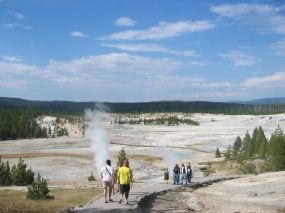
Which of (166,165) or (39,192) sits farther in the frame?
(166,165)

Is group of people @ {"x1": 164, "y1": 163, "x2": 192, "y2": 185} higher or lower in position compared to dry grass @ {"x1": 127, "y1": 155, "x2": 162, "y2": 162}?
higher

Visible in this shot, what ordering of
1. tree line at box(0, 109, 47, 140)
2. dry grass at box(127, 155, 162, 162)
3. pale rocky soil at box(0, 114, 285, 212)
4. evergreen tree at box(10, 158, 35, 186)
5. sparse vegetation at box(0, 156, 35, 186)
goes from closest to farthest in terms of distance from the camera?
1. pale rocky soil at box(0, 114, 285, 212)
2. sparse vegetation at box(0, 156, 35, 186)
3. evergreen tree at box(10, 158, 35, 186)
4. dry grass at box(127, 155, 162, 162)
5. tree line at box(0, 109, 47, 140)

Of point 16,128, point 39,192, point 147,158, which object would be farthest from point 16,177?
point 16,128

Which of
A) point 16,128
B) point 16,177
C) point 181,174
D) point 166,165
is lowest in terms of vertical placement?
point 166,165

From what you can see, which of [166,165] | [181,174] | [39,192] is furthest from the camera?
[166,165]

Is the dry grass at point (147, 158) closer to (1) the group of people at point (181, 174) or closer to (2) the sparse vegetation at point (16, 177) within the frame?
(2) the sparse vegetation at point (16, 177)

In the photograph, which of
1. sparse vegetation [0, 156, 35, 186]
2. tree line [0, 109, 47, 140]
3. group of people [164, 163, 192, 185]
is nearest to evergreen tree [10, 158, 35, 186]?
sparse vegetation [0, 156, 35, 186]

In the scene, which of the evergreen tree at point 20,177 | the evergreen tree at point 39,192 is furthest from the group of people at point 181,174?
the evergreen tree at point 20,177

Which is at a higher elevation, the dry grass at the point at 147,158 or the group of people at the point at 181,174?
the group of people at the point at 181,174

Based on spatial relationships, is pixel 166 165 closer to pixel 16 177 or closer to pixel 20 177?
pixel 20 177

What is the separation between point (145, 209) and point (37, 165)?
49.1 metres

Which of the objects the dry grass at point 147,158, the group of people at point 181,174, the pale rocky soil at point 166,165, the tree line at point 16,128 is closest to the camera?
the pale rocky soil at point 166,165

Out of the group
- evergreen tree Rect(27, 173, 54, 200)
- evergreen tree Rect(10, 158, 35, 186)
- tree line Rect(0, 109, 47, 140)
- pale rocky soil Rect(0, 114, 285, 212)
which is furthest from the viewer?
tree line Rect(0, 109, 47, 140)

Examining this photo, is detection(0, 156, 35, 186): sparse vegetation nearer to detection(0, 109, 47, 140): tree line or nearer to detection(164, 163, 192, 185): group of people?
detection(164, 163, 192, 185): group of people
